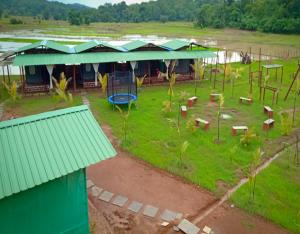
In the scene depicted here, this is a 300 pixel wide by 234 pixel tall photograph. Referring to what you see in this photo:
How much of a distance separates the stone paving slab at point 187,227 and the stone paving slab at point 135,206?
53.6 inches

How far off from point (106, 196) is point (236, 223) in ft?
12.8

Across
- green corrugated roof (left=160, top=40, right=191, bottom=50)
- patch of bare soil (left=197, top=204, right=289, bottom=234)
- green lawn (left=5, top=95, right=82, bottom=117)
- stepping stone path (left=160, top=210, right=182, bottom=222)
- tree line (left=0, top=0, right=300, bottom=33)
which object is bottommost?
patch of bare soil (left=197, top=204, right=289, bottom=234)

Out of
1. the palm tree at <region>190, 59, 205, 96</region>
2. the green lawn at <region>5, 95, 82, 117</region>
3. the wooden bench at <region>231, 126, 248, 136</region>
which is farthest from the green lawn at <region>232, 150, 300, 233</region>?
the palm tree at <region>190, 59, 205, 96</region>

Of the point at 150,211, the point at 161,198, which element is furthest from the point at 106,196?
the point at 161,198

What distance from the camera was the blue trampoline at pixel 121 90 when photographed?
59.1ft

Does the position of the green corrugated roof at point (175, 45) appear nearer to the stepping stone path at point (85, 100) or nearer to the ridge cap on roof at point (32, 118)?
the stepping stone path at point (85, 100)

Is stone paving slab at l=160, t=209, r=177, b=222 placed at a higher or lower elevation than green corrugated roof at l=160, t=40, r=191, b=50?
lower

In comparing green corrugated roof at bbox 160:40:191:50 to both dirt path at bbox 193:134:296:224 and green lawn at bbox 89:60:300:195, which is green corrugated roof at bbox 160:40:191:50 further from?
dirt path at bbox 193:134:296:224

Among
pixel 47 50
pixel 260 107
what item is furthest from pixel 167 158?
pixel 47 50

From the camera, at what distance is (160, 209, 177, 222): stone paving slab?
8.69m

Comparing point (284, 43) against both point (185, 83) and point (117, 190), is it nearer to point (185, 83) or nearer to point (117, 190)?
point (185, 83)

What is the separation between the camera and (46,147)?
21.1 ft

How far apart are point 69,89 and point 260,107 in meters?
12.8

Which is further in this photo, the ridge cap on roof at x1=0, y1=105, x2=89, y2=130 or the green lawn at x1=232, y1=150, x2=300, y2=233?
the green lawn at x1=232, y1=150, x2=300, y2=233
